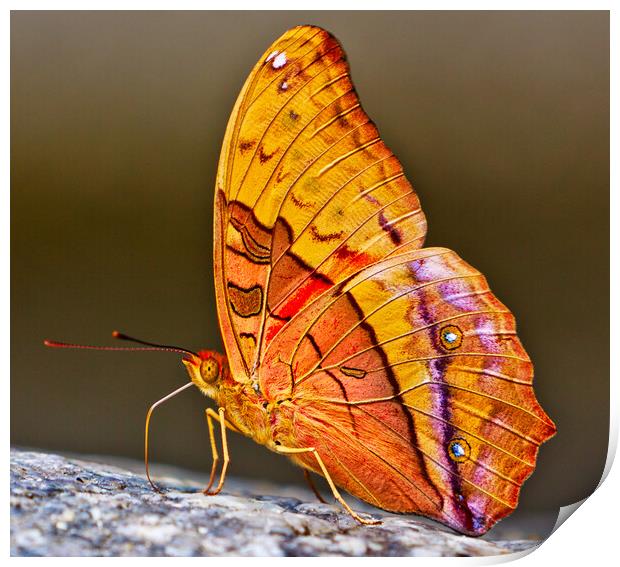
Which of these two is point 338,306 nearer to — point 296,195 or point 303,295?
point 303,295

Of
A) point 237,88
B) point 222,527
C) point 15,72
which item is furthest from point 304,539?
point 15,72

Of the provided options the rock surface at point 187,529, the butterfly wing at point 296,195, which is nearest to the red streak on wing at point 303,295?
the butterfly wing at point 296,195

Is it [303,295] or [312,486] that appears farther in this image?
[312,486]

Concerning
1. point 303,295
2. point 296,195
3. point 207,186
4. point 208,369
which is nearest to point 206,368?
point 208,369

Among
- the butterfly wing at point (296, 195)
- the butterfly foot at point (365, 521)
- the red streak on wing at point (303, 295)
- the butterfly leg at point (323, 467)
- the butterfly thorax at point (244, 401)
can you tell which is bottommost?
the butterfly foot at point (365, 521)

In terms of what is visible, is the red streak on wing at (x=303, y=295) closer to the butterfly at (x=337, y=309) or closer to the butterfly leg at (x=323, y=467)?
the butterfly at (x=337, y=309)

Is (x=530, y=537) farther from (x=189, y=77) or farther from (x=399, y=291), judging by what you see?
(x=189, y=77)
